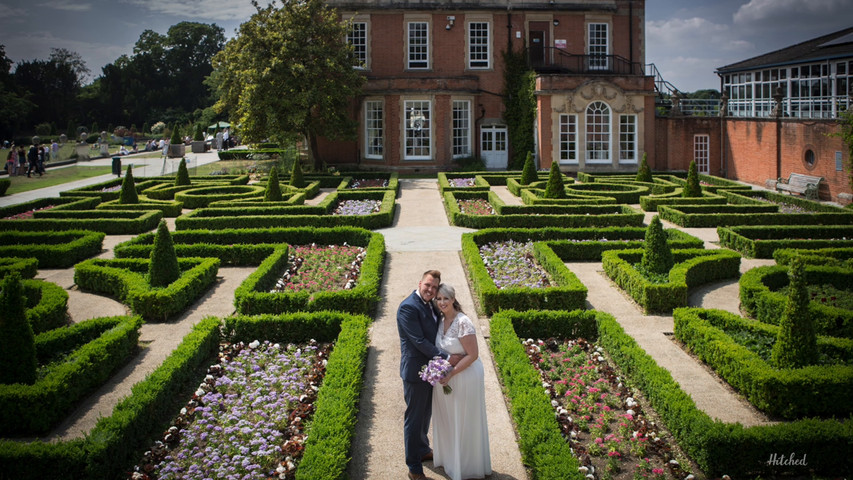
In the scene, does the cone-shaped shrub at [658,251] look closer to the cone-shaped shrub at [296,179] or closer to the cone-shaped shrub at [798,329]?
the cone-shaped shrub at [798,329]

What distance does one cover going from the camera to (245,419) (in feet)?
26.5

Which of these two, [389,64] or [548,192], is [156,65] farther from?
[548,192]

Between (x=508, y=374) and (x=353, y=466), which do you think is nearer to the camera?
(x=353, y=466)

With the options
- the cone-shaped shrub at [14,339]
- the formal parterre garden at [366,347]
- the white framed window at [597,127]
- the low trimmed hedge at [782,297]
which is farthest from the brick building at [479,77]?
the cone-shaped shrub at [14,339]

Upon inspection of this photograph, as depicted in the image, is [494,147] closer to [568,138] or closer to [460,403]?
[568,138]

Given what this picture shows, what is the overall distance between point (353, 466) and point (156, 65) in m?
75.4

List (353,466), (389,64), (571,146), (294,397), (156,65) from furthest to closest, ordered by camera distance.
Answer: (156,65), (389,64), (571,146), (294,397), (353,466)

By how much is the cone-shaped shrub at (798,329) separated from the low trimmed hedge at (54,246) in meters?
14.3

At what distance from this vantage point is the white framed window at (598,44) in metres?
35.7

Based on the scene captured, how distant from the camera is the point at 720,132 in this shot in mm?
32281

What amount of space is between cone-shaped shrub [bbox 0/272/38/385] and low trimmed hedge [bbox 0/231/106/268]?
286 inches

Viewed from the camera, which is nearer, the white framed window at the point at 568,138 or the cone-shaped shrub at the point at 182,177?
the cone-shaped shrub at the point at 182,177

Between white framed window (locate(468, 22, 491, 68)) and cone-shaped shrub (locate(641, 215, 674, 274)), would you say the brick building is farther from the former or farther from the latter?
cone-shaped shrub (locate(641, 215, 674, 274))

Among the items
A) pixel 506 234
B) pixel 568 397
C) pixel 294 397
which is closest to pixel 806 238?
pixel 506 234
